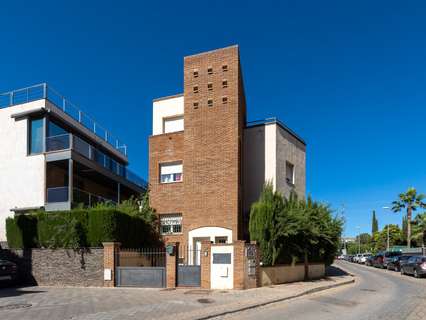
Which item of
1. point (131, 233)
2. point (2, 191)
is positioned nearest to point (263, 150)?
point (131, 233)

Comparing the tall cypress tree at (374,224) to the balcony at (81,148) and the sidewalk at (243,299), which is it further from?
the sidewalk at (243,299)

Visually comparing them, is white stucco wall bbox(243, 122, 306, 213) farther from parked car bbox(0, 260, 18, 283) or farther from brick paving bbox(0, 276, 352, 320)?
parked car bbox(0, 260, 18, 283)

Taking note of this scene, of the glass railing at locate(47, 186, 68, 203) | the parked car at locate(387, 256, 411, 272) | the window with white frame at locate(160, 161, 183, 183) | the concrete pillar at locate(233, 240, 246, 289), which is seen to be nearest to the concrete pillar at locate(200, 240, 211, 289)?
the concrete pillar at locate(233, 240, 246, 289)

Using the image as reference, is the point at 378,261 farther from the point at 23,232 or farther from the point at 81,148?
the point at 23,232

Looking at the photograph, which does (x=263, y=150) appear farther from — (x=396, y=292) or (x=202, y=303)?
(x=202, y=303)

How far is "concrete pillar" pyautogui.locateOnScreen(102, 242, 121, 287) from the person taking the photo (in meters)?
17.7

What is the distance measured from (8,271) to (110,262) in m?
4.49

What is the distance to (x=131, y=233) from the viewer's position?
2077 centimetres

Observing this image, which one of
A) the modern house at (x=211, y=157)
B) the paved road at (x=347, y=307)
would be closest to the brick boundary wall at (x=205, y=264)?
the paved road at (x=347, y=307)

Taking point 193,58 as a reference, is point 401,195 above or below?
below

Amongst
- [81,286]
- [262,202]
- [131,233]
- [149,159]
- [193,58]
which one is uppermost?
[193,58]

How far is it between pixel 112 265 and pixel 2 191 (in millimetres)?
11034

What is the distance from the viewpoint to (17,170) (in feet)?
81.5

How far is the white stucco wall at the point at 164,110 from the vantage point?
87.4 feet
